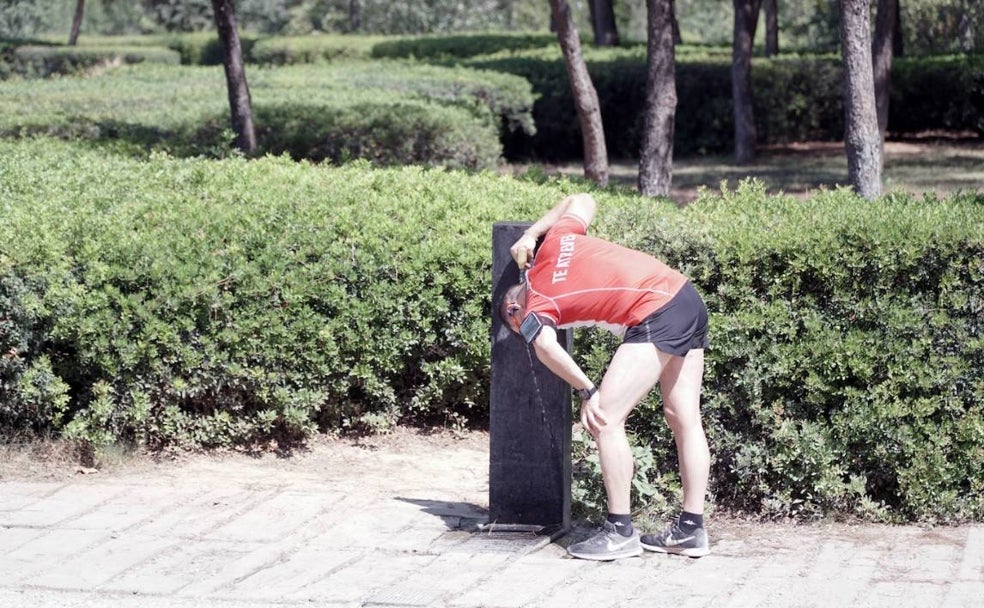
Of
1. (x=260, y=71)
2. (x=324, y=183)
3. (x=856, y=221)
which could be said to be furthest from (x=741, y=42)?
(x=856, y=221)

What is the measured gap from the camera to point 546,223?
467 cm

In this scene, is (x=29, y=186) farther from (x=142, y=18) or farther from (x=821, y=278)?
(x=142, y=18)

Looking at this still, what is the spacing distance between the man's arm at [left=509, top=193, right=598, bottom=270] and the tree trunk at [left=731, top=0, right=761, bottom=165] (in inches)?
475

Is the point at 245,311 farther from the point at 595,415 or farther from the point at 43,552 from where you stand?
the point at 595,415

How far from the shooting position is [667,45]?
10.3 m

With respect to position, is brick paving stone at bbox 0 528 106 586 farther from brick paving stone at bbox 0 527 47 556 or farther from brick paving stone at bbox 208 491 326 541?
brick paving stone at bbox 208 491 326 541

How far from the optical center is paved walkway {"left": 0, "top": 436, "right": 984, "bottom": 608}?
419 cm

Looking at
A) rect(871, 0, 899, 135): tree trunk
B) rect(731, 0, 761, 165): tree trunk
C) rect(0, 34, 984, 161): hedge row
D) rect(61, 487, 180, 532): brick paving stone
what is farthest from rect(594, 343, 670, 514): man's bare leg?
rect(0, 34, 984, 161): hedge row

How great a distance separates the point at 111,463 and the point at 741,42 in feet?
40.5

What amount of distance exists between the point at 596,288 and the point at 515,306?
0.32 meters

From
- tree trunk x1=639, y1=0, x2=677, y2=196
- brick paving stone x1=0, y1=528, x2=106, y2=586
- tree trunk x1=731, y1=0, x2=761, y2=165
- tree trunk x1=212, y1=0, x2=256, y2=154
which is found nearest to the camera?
brick paving stone x1=0, y1=528, x2=106, y2=586

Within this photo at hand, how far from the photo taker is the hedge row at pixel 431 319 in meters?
4.87

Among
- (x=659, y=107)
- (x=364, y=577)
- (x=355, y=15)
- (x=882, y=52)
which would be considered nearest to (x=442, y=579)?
(x=364, y=577)

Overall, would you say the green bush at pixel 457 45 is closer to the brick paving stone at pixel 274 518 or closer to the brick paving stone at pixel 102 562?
the brick paving stone at pixel 274 518
